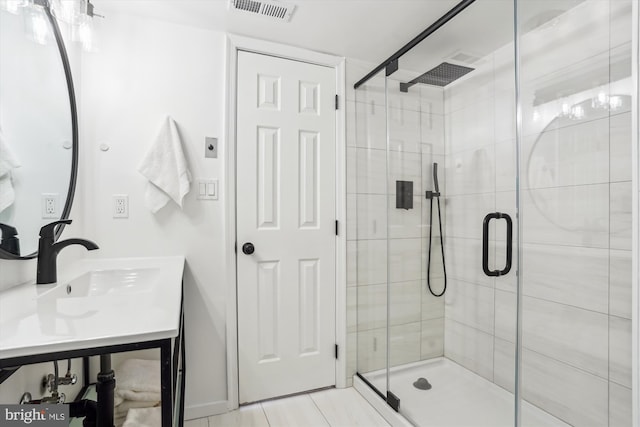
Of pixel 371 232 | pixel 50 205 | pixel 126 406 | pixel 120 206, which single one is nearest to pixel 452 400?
pixel 371 232

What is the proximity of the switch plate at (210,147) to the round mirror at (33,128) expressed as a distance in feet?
2.04

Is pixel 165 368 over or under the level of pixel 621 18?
under

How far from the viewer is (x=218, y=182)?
1978mm

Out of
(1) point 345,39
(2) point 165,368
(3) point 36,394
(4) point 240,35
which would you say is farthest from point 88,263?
(1) point 345,39

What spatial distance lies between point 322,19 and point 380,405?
2245 mm

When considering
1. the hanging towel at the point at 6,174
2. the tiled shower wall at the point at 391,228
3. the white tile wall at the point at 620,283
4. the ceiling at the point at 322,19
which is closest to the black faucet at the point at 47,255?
the hanging towel at the point at 6,174

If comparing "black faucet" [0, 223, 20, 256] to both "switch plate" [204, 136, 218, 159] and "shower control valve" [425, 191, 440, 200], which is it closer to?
"switch plate" [204, 136, 218, 159]

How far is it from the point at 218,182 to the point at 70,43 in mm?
969

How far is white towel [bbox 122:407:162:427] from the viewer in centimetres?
147

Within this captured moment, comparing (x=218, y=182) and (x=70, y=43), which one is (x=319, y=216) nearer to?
(x=218, y=182)

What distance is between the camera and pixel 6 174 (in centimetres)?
114

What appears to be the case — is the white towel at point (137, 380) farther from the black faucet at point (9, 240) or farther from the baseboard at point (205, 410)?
the black faucet at point (9, 240)

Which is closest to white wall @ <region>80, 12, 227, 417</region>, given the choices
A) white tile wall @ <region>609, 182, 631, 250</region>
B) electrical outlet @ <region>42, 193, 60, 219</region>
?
electrical outlet @ <region>42, 193, 60, 219</region>

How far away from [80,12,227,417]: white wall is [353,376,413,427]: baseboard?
2.82 ft
